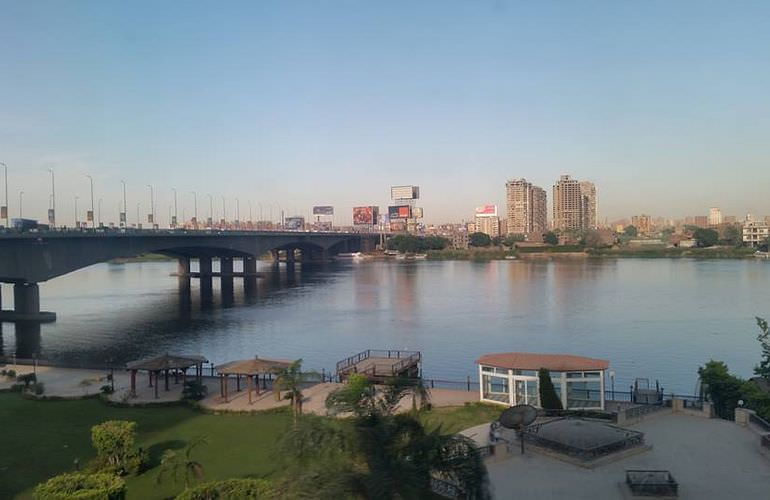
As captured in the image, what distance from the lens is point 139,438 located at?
18453 mm

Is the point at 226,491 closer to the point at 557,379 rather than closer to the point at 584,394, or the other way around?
the point at 557,379

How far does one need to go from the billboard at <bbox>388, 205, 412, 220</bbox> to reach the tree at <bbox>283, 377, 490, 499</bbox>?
607 feet

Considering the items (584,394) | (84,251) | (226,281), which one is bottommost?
(226,281)

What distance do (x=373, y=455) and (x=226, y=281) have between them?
9052 centimetres

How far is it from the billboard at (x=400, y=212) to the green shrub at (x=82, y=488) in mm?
182532

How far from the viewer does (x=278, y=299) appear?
6975 cm

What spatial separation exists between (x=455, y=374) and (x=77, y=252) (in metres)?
39.3

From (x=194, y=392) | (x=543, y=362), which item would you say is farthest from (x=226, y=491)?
(x=543, y=362)

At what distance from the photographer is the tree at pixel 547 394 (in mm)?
20438

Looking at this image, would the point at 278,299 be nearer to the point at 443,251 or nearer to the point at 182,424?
the point at 182,424

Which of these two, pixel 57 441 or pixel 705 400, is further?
pixel 705 400

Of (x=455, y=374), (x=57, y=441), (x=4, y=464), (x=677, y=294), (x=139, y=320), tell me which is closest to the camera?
(x=4, y=464)

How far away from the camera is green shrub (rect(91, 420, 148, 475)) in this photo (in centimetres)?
1534

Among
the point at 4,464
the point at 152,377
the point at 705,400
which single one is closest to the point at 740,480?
the point at 705,400
